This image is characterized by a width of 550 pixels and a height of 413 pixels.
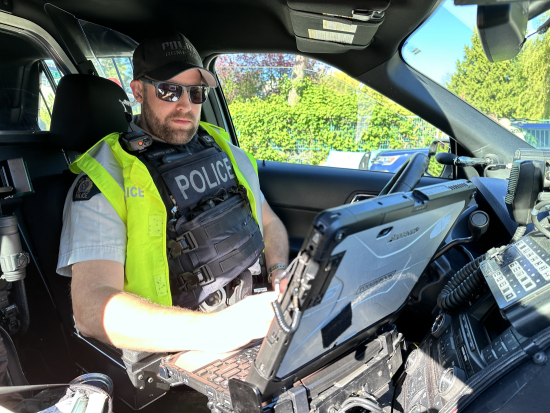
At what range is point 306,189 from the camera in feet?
8.43

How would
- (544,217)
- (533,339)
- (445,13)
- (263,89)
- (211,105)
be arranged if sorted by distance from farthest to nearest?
(263,89) < (211,105) < (445,13) < (544,217) < (533,339)

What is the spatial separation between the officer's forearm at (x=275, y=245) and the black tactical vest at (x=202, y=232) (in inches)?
8.8

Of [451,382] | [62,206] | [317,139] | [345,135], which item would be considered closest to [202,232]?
[62,206]

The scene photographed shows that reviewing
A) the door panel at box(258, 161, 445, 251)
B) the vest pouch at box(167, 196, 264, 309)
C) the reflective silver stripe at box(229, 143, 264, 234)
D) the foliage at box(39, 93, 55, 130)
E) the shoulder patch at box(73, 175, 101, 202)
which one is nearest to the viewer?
the shoulder patch at box(73, 175, 101, 202)

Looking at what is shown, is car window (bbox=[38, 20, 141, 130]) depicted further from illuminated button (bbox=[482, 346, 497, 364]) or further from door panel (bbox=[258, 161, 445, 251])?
illuminated button (bbox=[482, 346, 497, 364])

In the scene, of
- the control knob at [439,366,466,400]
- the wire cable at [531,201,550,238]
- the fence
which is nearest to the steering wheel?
the wire cable at [531,201,550,238]

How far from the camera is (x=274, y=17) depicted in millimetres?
2141

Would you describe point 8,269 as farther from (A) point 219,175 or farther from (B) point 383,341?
(B) point 383,341

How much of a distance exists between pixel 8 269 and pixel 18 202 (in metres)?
0.32

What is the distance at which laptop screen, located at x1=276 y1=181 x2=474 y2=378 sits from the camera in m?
0.80

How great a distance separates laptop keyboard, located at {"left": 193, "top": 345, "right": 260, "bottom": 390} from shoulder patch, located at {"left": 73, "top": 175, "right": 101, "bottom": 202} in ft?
2.34

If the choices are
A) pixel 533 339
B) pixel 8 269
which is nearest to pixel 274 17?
pixel 8 269

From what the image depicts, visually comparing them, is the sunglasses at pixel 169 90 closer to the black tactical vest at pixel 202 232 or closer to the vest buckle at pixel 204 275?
the black tactical vest at pixel 202 232

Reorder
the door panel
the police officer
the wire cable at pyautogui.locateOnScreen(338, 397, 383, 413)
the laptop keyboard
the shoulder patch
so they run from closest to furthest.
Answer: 1. the wire cable at pyautogui.locateOnScreen(338, 397, 383, 413)
2. the laptop keyboard
3. the police officer
4. the shoulder patch
5. the door panel
